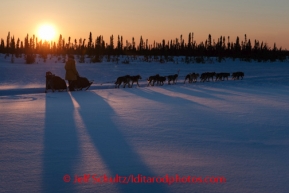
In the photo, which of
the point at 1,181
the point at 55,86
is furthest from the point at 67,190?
the point at 55,86

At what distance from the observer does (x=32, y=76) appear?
2288 centimetres

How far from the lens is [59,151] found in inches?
200

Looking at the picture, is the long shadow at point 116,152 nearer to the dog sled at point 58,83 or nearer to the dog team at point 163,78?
the dog sled at point 58,83

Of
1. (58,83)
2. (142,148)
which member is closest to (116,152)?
(142,148)

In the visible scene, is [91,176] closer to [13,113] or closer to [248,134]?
[248,134]

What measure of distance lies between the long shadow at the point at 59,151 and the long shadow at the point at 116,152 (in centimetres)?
34

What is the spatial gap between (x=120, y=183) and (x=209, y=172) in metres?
1.07

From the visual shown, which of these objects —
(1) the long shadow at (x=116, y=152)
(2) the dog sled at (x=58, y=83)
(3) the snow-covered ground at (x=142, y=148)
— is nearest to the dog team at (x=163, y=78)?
(2) the dog sled at (x=58, y=83)

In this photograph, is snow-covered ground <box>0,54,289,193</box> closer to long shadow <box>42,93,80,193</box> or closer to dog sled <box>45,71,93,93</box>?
long shadow <box>42,93,80,193</box>

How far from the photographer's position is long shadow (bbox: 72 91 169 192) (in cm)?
384

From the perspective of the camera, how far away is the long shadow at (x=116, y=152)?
3.84 metres

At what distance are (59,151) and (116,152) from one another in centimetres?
80

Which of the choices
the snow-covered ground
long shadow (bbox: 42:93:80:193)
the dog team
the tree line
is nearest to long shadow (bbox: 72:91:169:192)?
the snow-covered ground

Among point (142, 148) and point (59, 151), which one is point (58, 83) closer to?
point (59, 151)
